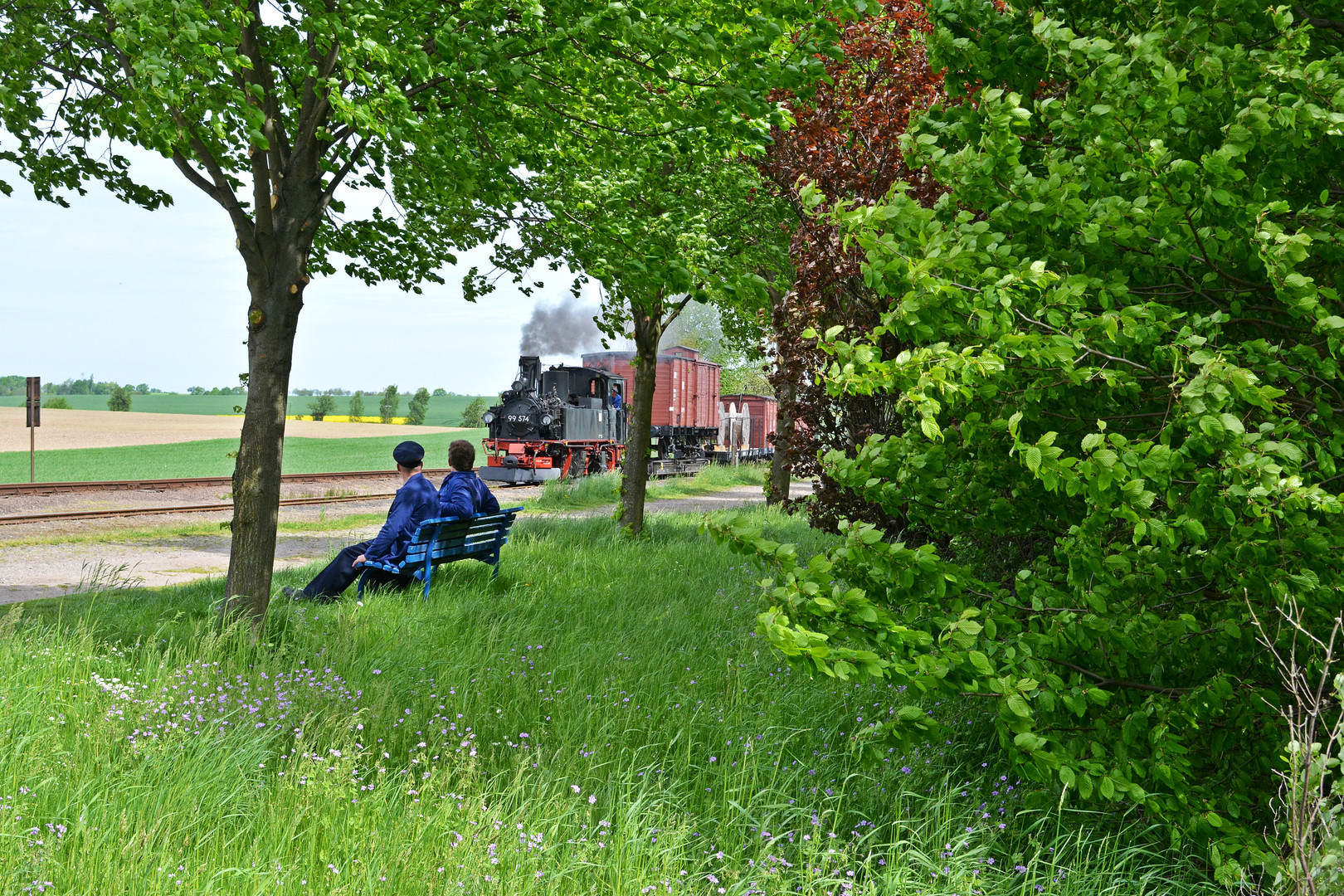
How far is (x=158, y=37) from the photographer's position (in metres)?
3.93

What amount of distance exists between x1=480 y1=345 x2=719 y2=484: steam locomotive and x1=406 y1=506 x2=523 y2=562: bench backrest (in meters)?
15.6

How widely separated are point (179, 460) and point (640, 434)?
28362 millimetres

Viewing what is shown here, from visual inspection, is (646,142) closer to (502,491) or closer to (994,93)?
(994,93)

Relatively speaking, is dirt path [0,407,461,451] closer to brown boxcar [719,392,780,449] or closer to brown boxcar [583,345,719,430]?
brown boxcar [583,345,719,430]

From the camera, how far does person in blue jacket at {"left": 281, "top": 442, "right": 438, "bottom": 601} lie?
718 cm

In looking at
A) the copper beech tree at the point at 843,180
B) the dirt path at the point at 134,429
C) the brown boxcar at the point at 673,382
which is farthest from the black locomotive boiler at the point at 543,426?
the dirt path at the point at 134,429

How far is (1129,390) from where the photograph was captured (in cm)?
287

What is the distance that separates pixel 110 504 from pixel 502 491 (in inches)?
326

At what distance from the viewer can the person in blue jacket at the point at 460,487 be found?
7.59m

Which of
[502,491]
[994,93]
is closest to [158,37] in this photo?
[994,93]

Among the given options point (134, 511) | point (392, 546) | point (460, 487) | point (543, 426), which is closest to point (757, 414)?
point (543, 426)

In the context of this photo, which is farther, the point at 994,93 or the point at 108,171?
the point at 108,171

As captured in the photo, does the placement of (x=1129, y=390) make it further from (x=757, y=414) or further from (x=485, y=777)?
(x=757, y=414)

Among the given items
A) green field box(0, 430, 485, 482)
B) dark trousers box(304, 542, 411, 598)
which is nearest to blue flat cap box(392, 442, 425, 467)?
dark trousers box(304, 542, 411, 598)
